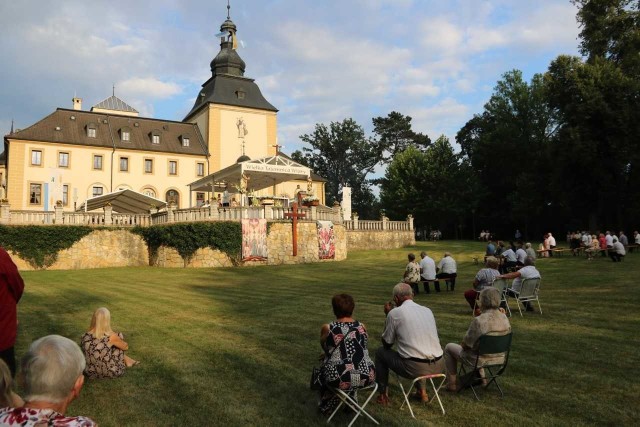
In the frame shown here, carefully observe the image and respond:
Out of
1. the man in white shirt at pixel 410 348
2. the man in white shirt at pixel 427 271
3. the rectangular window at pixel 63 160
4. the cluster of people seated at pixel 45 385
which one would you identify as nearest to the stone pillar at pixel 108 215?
the man in white shirt at pixel 427 271

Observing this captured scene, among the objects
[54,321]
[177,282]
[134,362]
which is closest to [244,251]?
[177,282]

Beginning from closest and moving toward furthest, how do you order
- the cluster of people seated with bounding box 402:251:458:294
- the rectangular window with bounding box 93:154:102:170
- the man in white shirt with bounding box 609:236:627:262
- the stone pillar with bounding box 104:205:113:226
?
the cluster of people seated with bounding box 402:251:458:294
the man in white shirt with bounding box 609:236:627:262
the stone pillar with bounding box 104:205:113:226
the rectangular window with bounding box 93:154:102:170

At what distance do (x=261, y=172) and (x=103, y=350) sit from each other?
819 inches

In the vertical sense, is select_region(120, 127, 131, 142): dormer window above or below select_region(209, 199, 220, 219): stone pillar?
above

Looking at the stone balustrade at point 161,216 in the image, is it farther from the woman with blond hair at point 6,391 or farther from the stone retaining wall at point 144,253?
the woman with blond hair at point 6,391

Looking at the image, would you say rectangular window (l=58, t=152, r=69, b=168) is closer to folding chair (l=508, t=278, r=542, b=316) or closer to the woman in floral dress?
folding chair (l=508, t=278, r=542, b=316)

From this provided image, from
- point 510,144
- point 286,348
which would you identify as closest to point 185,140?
point 510,144

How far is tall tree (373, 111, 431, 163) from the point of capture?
7556 cm

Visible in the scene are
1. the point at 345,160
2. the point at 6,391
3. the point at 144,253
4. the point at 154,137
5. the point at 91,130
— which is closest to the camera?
the point at 6,391

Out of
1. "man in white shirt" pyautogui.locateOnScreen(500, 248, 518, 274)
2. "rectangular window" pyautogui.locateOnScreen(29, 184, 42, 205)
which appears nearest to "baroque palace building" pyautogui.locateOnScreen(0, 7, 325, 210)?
"rectangular window" pyautogui.locateOnScreen(29, 184, 42, 205)

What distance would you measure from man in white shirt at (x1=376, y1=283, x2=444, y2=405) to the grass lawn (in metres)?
0.38

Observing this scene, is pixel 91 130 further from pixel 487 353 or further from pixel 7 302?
pixel 487 353

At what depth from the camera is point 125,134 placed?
47938 mm

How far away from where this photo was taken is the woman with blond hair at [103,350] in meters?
6.73
